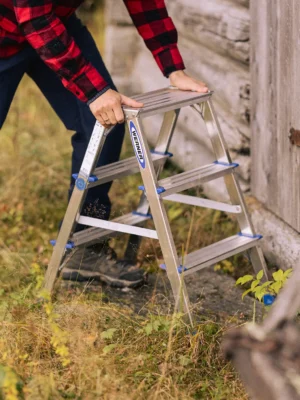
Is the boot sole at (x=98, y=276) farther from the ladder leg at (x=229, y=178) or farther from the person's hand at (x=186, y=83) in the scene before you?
the person's hand at (x=186, y=83)

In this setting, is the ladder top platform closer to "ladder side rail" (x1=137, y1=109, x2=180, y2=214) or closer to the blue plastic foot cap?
"ladder side rail" (x1=137, y1=109, x2=180, y2=214)

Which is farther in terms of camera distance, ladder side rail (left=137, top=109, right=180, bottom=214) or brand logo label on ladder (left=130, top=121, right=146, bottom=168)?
ladder side rail (left=137, top=109, right=180, bottom=214)

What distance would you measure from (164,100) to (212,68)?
5.07ft

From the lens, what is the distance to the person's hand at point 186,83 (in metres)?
3.32

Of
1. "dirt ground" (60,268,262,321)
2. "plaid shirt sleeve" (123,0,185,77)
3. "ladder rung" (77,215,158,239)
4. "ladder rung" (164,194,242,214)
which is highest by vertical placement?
"plaid shirt sleeve" (123,0,185,77)

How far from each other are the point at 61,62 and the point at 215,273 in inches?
57.6

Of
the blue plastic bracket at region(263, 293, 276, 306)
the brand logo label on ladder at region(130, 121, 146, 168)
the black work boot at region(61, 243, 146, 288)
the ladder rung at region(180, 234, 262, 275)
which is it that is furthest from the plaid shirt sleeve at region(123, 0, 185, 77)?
the blue plastic bracket at region(263, 293, 276, 306)

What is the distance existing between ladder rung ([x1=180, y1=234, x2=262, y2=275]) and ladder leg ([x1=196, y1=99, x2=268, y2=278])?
0.15 feet

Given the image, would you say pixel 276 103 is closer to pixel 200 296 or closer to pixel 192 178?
pixel 192 178

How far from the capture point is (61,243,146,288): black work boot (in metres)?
3.74

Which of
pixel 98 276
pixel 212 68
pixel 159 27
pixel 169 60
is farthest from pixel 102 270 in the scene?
pixel 212 68

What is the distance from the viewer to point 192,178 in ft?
10.6

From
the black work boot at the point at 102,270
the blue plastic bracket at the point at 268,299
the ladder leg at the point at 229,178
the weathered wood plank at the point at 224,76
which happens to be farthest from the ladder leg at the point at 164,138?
the blue plastic bracket at the point at 268,299

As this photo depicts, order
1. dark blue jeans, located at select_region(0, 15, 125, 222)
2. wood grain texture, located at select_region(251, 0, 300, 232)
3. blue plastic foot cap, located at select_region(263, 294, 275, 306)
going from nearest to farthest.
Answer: blue plastic foot cap, located at select_region(263, 294, 275, 306)
wood grain texture, located at select_region(251, 0, 300, 232)
dark blue jeans, located at select_region(0, 15, 125, 222)
